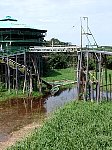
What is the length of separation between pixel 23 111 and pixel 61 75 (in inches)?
1487

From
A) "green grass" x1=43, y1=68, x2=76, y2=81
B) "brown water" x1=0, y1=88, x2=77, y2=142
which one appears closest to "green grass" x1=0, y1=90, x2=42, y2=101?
"brown water" x1=0, y1=88, x2=77, y2=142

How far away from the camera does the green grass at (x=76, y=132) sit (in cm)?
2604

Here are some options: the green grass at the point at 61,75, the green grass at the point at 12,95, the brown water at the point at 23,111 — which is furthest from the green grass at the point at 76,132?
the green grass at the point at 61,75

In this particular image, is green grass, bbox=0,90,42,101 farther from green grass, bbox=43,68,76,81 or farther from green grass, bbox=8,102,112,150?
green grass, bbox=43,68,76,81

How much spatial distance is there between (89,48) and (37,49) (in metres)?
12.4

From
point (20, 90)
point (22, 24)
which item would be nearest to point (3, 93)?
point (20, 90)

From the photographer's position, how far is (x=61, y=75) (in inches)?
3223

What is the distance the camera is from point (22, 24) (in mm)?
68750

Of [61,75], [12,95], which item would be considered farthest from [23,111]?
[61,75]

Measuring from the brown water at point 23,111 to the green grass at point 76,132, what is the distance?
372 cm

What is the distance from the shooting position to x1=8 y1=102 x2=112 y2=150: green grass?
85.4ft

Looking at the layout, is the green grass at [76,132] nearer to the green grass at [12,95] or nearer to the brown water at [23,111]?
the brown water at [23,111]

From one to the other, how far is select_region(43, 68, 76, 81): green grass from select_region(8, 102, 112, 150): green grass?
3828 cm

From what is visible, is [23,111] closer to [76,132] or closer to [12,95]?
[12,95]
